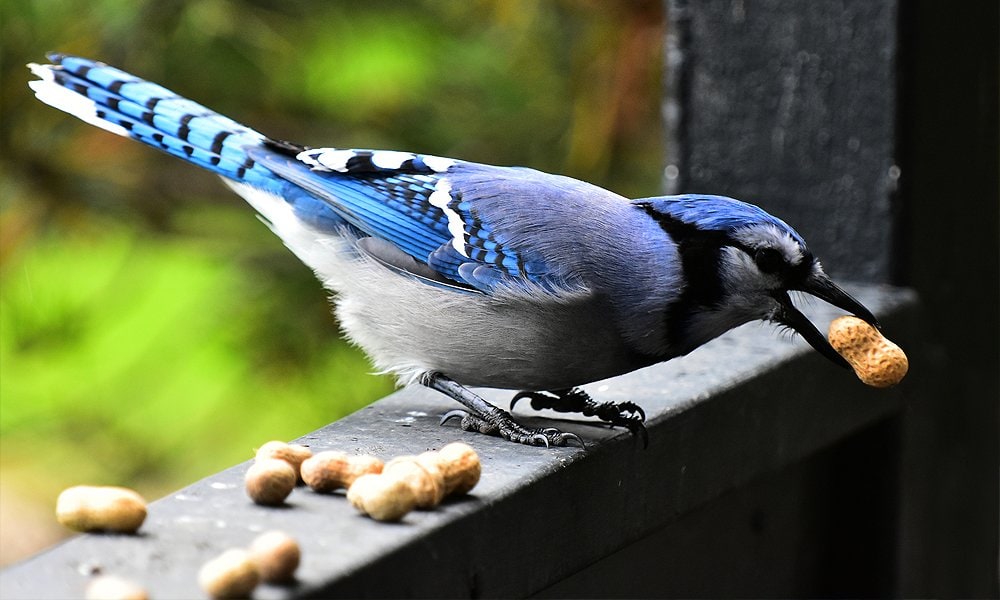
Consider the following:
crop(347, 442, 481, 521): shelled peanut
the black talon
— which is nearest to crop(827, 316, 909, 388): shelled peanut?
the black talon

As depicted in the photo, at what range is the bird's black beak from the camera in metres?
1.94

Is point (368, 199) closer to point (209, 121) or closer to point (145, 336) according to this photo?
point (209, 121)

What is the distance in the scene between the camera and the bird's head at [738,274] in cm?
193

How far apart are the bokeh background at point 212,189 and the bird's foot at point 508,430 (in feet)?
3.63

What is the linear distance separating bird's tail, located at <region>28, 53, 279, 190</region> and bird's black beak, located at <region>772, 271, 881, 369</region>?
870 millimetres

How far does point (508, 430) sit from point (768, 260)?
44 cm

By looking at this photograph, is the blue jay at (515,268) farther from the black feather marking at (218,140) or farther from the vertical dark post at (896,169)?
the vertical dark post at (896,169)

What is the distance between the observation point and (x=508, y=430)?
1.84 m

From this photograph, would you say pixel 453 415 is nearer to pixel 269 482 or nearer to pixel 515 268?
pixel 515 268

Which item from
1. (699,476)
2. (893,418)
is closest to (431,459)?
(699,476)

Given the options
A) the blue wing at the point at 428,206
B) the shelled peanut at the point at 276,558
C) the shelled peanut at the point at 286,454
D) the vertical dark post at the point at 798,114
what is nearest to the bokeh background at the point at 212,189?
the vertical dark post at the point at 798,114

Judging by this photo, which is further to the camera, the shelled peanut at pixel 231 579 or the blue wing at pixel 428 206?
the blue wing at pixel 428 206

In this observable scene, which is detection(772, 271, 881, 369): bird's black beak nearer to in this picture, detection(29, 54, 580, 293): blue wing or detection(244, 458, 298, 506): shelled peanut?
detection(29, 54, 580, 293): blue wing

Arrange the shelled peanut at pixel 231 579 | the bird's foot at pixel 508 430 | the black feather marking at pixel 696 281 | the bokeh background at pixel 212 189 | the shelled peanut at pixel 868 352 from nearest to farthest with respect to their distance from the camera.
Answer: the shelled peanut at pixel 231 579 → the bird's foot at pixel 508 430 → the shelled peanut at pixel 868 352 → the black feather marking at pixel 696 281 → the bokeh background at pixel 212 189
